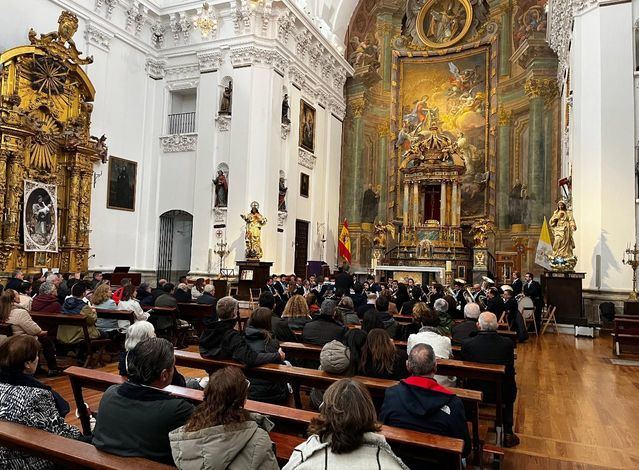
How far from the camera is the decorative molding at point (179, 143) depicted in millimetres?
17891

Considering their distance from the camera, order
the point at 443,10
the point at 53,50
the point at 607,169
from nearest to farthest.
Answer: the point at 607,169 < the point at 53,50 < the point at 443,10

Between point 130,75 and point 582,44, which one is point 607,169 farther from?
point 130,75

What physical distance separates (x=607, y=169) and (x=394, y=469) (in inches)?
478

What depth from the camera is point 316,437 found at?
201 cm

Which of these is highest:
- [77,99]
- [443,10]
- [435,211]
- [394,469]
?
[443,10]

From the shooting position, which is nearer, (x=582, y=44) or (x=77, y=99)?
(x=582, y=44)

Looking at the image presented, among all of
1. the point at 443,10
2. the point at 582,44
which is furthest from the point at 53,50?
the point at 443,10

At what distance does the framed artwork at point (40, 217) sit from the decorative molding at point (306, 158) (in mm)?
8794

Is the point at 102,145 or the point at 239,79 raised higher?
the point at 239,79

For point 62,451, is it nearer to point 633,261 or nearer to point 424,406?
point 424,406

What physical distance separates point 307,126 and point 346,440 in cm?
1865

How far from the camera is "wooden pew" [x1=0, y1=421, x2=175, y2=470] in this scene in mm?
2301

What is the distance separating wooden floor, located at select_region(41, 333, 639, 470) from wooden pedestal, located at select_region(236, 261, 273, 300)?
8.18m

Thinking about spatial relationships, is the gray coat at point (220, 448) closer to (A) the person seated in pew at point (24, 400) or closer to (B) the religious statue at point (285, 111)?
(A) the person seated in pew at point (24, 400)
